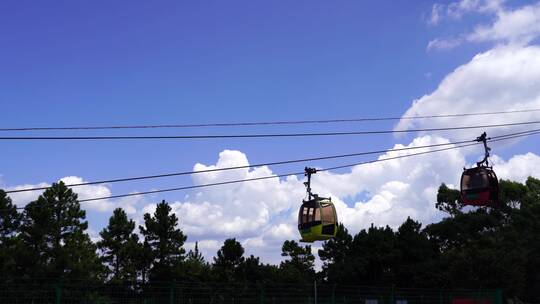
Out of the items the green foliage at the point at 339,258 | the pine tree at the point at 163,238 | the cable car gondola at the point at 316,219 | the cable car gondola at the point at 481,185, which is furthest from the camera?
the green foliage at the point at 339,258

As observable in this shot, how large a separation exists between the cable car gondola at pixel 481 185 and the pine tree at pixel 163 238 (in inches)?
1130

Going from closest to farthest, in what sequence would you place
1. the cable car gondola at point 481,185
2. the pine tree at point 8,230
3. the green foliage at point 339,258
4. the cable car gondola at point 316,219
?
the cable car gondola at point 481,185 → the cable car gondola at point 316,219 → the pine tree at point 8,230 → the green foliage at point 339,258

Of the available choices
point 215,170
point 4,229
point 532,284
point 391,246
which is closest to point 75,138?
point 215,170

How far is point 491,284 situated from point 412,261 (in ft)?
38.4

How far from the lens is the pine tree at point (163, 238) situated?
43.5m

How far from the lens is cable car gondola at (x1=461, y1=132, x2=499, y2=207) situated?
18.0m

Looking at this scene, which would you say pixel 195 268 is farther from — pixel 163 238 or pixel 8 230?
pixel 8 230

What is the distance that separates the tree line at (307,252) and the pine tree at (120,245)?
0.25ft

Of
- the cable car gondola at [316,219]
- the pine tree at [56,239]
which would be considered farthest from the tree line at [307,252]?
the cable car gondola at [316,219]

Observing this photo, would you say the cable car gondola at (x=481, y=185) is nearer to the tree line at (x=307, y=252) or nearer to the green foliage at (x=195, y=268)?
the tree line at (x=307, y=252)

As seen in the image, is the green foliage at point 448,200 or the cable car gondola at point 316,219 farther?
the green foliage at point 448,200

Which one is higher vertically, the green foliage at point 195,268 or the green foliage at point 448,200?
the green foliage at point 448,200

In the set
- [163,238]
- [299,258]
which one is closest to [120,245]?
[163,238]

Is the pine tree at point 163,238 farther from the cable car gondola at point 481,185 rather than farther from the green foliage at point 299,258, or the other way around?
the cable car gondola at point 481,185
